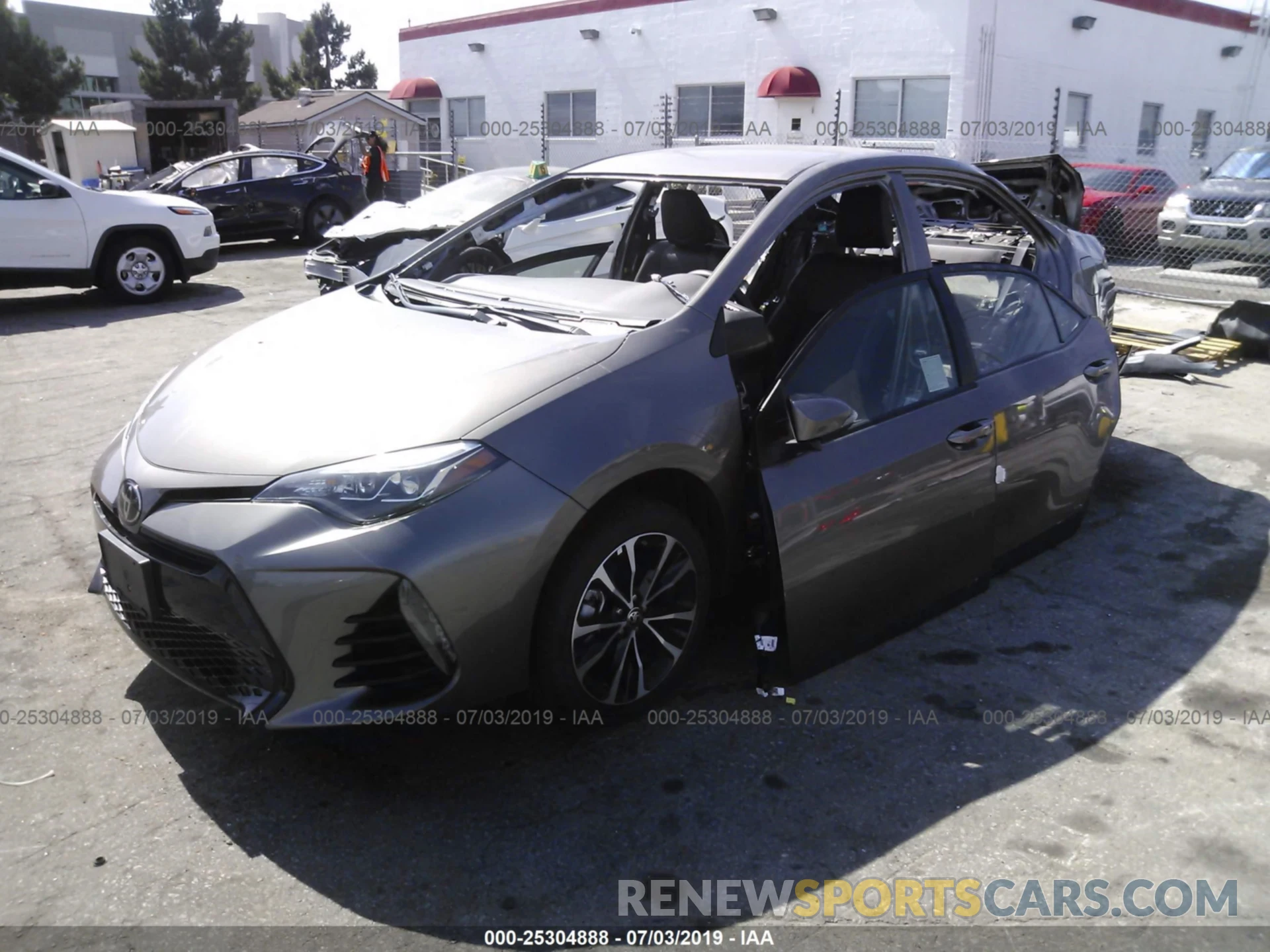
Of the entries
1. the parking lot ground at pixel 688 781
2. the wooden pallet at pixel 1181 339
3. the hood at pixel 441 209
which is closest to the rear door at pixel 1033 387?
the parking lot ground at pixel 688 781

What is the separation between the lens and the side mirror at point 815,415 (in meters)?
3.21

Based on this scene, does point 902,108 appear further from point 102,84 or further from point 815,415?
point 102,84

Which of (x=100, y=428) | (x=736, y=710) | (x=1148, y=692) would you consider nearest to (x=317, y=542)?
(x=736, y=710)

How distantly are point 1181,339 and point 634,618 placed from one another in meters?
7.86

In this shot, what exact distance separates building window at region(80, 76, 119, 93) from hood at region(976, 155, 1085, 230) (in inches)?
2515

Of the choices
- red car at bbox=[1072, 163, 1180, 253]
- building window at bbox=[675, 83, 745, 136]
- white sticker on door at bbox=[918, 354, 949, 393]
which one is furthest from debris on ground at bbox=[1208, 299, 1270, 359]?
building window at bbox=[675, 83, 745, 136]

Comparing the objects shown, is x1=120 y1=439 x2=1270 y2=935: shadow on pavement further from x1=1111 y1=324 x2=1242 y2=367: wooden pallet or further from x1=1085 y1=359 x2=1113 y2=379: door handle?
x1=1111 y1=324 x2=1242 y2=367: wooden pallet

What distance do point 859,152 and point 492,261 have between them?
1601mm

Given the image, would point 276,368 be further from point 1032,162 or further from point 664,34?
point 664,34

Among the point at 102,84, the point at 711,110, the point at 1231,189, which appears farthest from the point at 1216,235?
the point at 102,84

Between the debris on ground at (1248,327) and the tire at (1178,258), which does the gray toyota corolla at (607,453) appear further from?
the tire at (1178,258)

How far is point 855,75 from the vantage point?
21.1m

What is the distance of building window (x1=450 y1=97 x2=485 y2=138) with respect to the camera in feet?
97.5

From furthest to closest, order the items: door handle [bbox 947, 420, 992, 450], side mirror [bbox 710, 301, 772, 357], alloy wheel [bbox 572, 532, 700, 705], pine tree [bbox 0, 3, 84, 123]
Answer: pine tree [bbox 0, 3, 84, 123], door handle [bbox 947, 420, 992, 450], side mirror [bbox 710, 301, 772, 357], alloy wheel [bbox 572, 532, 700, 705]
